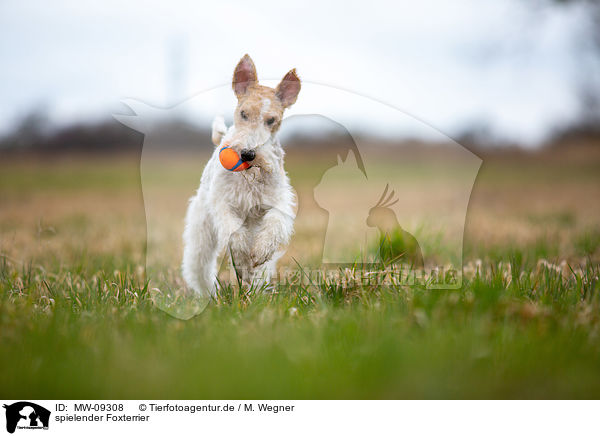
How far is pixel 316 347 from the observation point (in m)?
2.14

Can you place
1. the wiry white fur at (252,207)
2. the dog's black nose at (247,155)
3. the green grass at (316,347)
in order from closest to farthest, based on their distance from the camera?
the green grass at (316,347), the dog's black nose at (247,155), the wiry white fur at (252,207)

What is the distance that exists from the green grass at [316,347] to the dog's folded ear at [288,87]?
1118 mm

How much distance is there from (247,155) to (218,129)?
390 millimetres

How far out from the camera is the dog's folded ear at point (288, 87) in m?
2.52

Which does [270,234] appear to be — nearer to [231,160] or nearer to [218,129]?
[231,160]

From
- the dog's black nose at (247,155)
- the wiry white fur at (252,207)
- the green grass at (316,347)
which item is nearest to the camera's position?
the green grass at (316,347)

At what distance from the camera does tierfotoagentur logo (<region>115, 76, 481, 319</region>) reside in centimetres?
268

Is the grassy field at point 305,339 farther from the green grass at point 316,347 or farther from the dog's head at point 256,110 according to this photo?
the dog's head at point 256,110

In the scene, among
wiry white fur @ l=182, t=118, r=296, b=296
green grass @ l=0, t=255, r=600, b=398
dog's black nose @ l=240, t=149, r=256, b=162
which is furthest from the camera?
wiry white fur @ l=182, t=118, r=296, b=296
